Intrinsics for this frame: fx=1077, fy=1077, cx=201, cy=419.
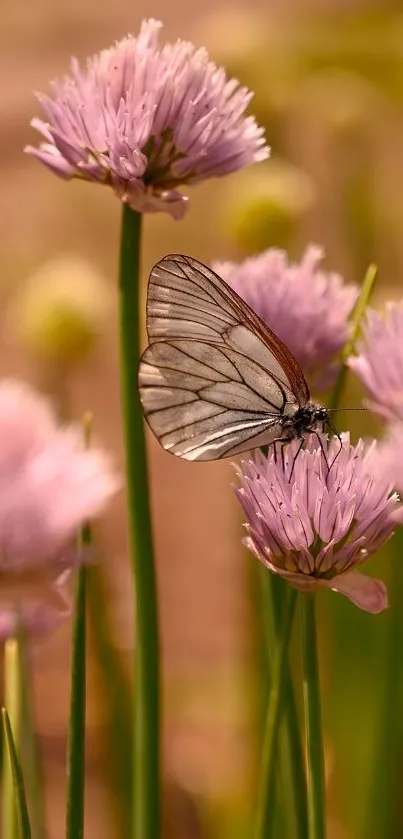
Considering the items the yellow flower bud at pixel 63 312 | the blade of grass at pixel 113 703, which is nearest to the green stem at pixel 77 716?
the blade of grass at pixel 113 703

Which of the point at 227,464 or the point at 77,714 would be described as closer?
the point at 77,714

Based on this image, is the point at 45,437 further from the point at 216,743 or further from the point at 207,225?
the point at 207,225

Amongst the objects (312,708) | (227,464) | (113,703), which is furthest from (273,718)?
(227,464)

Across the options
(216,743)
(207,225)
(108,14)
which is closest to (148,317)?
(216,743)

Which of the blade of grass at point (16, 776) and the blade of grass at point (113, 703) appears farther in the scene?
the blade of grass at point (113, 703)

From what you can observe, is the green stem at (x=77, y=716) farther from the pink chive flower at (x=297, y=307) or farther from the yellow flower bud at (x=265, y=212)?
the yellow flower bud at (x=265, y=212)

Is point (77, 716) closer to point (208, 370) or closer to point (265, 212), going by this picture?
point (208, 370)
